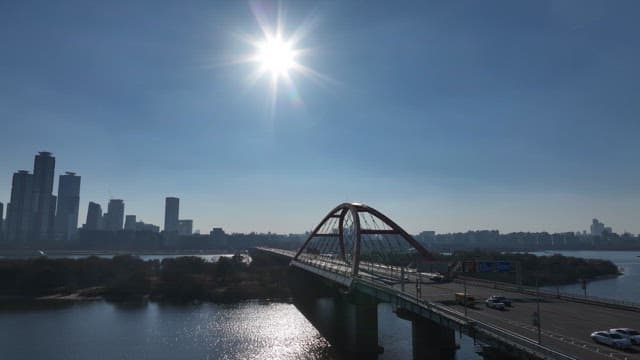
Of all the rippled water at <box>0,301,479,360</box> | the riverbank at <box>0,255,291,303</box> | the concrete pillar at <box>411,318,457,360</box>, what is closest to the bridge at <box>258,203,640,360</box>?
the concrete pillar at <box>411,318,457,360</box>

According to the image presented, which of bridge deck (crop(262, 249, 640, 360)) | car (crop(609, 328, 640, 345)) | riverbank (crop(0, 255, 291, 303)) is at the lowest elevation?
riverbank (crop(0, 255, 291, 303))

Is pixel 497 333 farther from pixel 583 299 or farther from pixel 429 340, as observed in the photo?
pixel 583 299

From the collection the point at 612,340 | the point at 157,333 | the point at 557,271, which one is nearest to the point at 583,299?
the point at 612,340

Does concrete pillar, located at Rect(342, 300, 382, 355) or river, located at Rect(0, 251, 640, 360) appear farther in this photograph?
river, located at Rect(0, 251, 640, 360)

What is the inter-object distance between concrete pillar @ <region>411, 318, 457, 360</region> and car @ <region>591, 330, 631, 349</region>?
16.2 meters

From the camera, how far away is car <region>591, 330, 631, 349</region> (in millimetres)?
21000

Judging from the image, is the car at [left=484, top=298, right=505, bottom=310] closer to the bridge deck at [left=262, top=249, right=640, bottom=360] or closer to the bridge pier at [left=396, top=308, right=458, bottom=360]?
the bridge deck at [left=262, top=249, right=640, bottom=360]

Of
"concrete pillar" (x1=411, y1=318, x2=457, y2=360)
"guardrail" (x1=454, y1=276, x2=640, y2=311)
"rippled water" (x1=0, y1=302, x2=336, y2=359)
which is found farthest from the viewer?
"rippled water" (x1=0, y1=302, x2=336, y2=359)

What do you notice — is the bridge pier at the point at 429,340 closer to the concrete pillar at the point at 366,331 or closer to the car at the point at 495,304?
the car at the point at 495,304

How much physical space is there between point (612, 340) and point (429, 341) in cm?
1811

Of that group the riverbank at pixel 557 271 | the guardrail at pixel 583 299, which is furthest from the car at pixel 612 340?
the riverbank at pixel 557 271

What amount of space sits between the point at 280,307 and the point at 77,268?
58.4 meters

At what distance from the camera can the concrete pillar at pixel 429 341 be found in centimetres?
3725

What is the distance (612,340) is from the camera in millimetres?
21203
